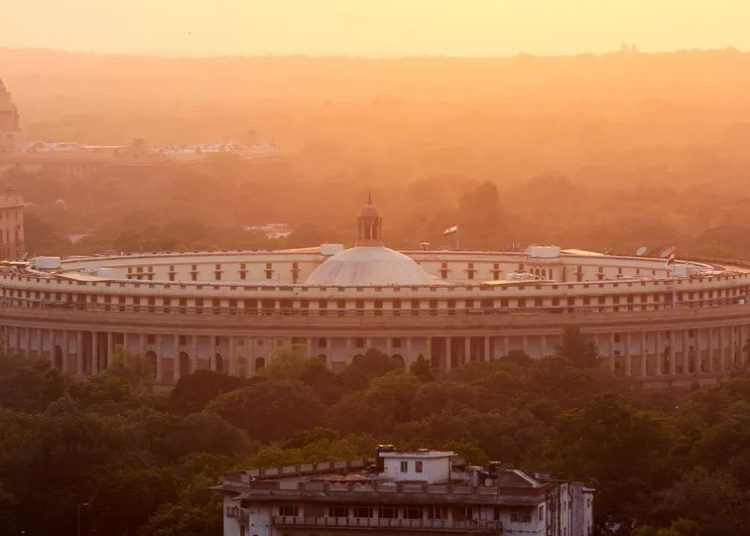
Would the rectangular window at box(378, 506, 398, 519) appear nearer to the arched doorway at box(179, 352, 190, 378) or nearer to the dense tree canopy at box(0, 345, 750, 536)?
the dense tree canopy at box(0, 345, 750, 536)

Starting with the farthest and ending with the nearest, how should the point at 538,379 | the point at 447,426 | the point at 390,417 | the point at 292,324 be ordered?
1. the point at 292,324
2. the point at 538,379
3. the point at 390,417
4. the point at 447,426

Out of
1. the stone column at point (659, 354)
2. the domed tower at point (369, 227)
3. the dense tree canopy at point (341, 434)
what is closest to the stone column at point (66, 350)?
the dense tree canopy at point (341, 434)

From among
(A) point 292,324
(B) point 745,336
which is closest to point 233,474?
(A) point 292,324

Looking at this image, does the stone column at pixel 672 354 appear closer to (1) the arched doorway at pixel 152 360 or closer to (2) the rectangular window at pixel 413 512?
(1) the arched doorway at pixel 152 360

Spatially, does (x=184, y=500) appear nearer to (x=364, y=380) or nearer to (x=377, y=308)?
(x=364, y=380)

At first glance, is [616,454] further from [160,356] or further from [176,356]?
[160,356]
